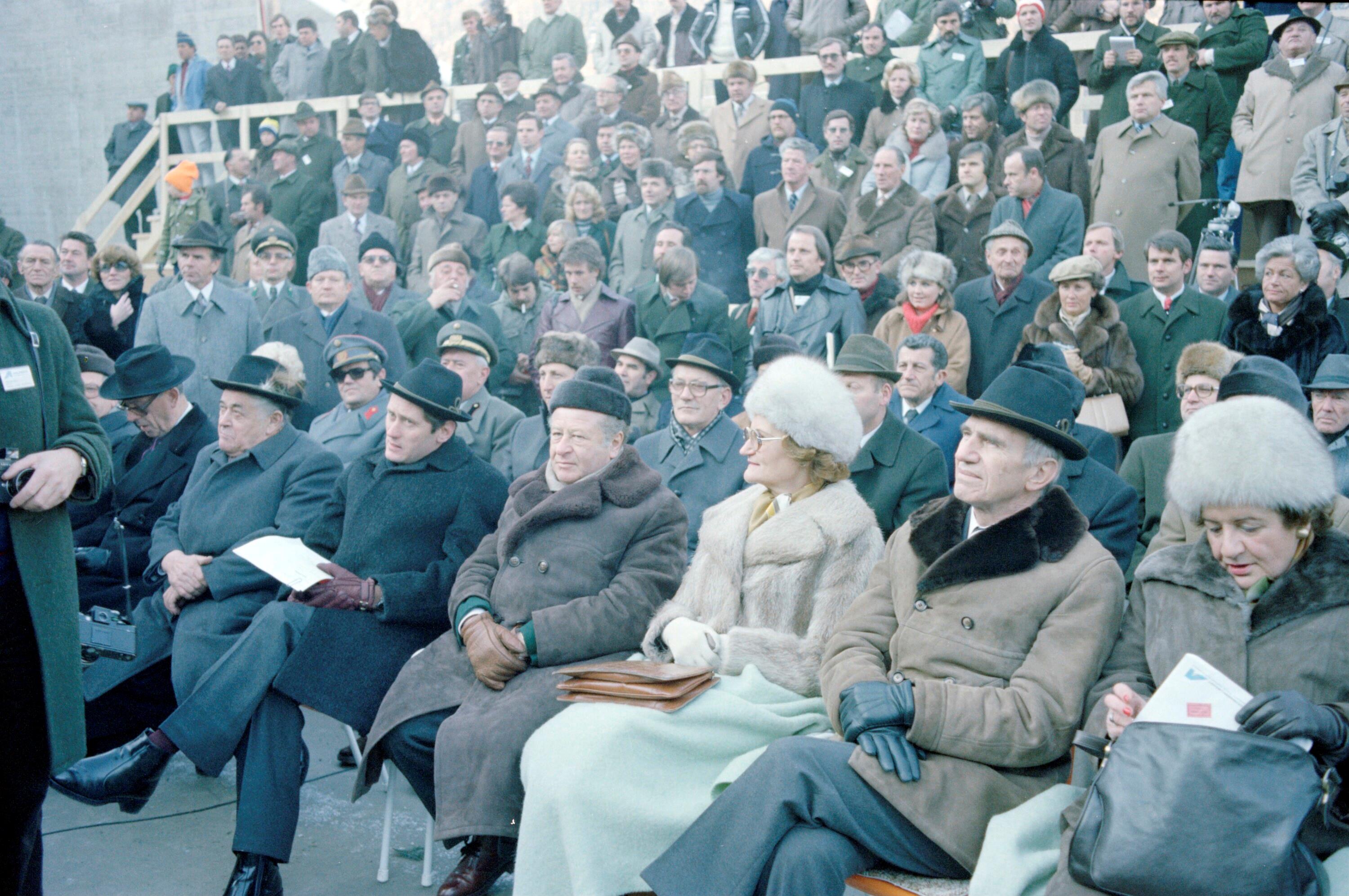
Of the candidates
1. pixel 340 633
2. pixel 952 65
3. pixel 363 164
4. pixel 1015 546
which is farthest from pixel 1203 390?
pixel 363 164

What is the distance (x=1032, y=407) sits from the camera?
10.0 feet

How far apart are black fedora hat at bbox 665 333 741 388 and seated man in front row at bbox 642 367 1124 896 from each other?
2.10m

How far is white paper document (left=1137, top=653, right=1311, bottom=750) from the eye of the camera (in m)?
2.48

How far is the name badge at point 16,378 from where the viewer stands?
278 cm

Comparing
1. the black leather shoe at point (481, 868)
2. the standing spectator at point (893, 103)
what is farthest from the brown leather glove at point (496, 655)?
the standing spectator at point (893, 103)

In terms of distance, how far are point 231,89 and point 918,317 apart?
10.8m

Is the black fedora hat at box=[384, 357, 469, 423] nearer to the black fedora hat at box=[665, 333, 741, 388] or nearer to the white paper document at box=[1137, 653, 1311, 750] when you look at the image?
the black fedora hat at box=[665, 333, 741, 388]

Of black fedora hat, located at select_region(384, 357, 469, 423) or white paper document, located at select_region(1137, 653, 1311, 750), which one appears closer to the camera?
white paper document, located at select_region(1137, 653, 1311, 750)

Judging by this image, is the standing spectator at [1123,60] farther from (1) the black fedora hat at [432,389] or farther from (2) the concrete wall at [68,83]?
(2) the concrete wall at [68,83]

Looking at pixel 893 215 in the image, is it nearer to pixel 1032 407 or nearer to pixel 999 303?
pixel 999 303

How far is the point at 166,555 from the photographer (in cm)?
472

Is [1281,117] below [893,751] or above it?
above

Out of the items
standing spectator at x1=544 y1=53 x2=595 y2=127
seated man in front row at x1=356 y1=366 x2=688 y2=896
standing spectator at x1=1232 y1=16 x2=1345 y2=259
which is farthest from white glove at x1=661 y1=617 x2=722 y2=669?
standing spectator at x1=544 y1=53 x2=595 y2=127

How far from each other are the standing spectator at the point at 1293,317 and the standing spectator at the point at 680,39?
272 inches
